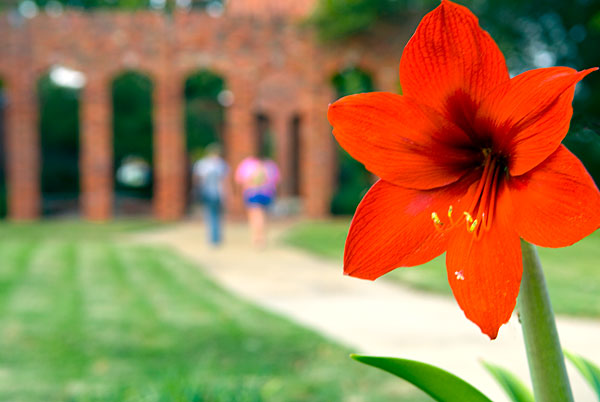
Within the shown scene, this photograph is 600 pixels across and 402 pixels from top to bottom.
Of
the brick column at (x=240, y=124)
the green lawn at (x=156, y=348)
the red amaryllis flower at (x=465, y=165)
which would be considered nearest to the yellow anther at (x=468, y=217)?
the red amaryllis flower at (x=465, y=165)

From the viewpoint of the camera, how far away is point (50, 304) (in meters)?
6.00

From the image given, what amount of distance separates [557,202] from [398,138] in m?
0.15

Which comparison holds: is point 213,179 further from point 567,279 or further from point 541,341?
point 541,341

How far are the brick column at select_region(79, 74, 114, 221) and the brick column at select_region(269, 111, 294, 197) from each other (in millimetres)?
10974

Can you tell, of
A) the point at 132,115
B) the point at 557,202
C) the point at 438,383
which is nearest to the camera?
the point at 557,202

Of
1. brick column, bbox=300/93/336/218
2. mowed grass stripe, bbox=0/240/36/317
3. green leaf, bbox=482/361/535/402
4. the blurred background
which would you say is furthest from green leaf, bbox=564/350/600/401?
brick column, bbox=300/93/336/218

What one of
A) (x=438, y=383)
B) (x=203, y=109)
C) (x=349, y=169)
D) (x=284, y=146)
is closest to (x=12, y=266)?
(x=438, y=383)

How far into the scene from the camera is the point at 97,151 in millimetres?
18734

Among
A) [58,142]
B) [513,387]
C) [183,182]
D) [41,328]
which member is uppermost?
[513,387]

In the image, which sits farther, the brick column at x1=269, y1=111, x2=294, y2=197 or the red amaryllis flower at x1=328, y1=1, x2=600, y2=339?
the brick column at x1=269, y1=111, x2=294, y2=197

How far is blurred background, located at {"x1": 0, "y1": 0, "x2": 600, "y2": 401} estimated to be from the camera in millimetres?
3838

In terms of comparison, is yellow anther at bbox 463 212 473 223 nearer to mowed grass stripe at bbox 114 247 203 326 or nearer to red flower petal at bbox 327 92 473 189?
red flower petal at bbox 327 92 473 189

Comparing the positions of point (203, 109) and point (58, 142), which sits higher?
point (203, 109)

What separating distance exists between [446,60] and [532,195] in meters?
0.14
